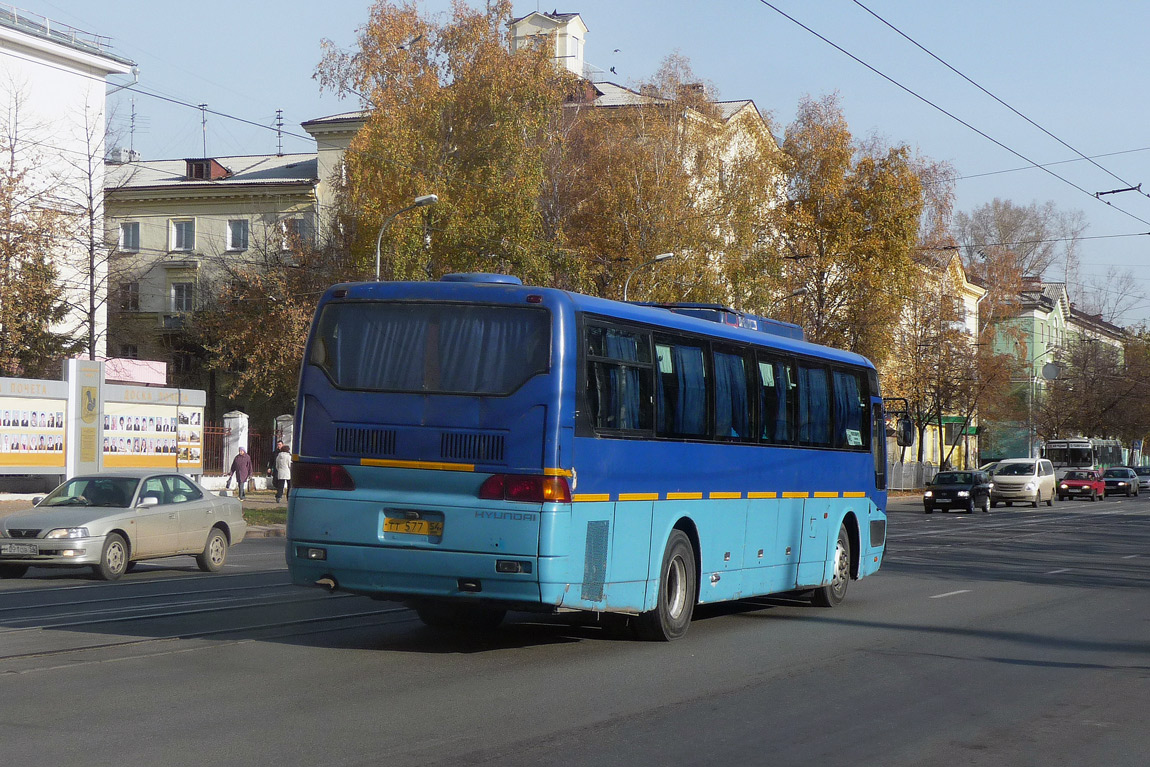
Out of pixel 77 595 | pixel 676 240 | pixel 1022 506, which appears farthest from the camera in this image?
pixel 1022 506

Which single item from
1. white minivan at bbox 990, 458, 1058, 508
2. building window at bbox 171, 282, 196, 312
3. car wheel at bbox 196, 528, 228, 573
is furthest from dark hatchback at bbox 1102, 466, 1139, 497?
car wheel at bbox 196, 528, 228, 573

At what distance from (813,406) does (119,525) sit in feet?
28.6

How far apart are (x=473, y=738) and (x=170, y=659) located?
11.7 ft

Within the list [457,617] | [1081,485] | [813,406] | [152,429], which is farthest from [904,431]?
[1081,485]

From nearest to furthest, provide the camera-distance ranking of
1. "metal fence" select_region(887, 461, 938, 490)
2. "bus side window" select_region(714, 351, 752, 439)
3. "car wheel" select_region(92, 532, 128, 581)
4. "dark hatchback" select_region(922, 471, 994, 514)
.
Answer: "bus side window" select_region(714, 351, 752, 439) → "car wheel" select_region(92, 532, 128, 581) → "dark hatchback" select_region(922, 471, 994, 514) → "metal fence" select_region(887, 461, 938, 490)

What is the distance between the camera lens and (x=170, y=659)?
9789mm

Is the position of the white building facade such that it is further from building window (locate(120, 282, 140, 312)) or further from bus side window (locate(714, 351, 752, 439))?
bus side window (locate(714, 351, 752, 439))

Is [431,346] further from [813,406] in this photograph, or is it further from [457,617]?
[813,406]

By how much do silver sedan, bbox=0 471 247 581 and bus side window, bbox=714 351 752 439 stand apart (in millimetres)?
8354

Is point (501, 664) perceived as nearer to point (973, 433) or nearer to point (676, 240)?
point (676, 240)

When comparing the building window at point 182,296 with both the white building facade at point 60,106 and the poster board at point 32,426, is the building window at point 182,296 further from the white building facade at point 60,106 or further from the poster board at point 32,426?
the poster board at point 32,426

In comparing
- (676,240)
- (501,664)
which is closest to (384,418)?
(501,664)

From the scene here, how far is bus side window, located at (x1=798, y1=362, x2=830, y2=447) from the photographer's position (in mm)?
14539

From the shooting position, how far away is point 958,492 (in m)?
46.9
